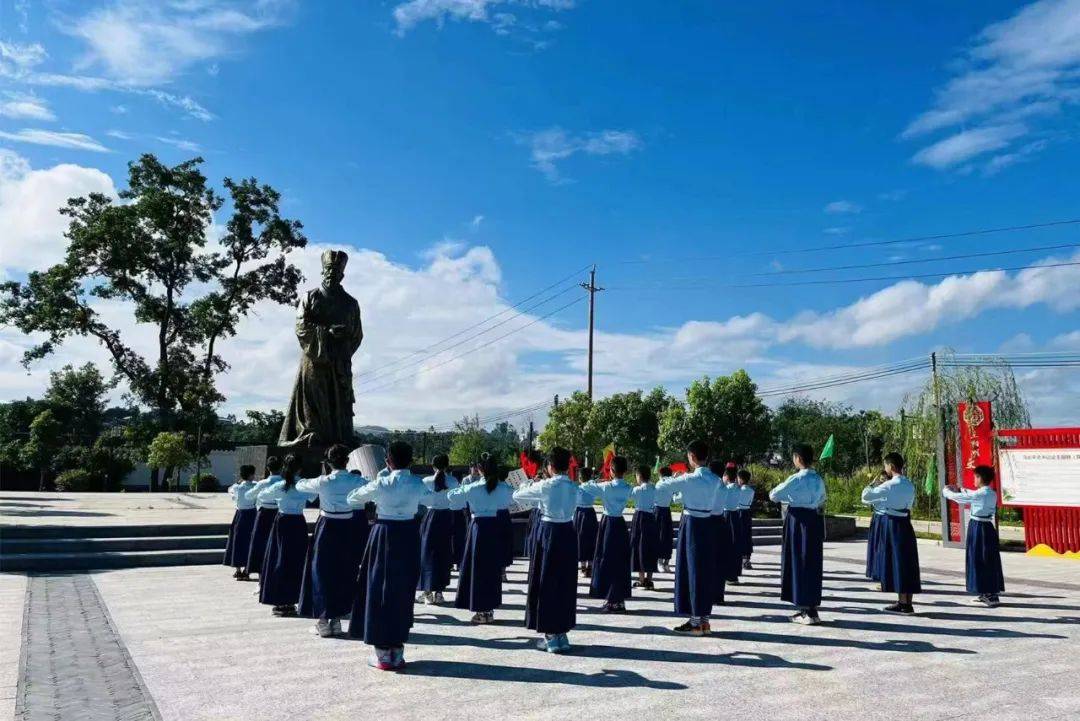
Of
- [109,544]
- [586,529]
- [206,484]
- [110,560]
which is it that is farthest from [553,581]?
[206,484]

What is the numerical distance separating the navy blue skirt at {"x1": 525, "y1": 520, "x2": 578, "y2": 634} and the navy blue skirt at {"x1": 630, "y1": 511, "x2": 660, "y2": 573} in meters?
3.62

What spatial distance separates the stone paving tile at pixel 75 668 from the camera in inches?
174

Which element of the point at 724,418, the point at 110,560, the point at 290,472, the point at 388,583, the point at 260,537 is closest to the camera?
the point at 388,583

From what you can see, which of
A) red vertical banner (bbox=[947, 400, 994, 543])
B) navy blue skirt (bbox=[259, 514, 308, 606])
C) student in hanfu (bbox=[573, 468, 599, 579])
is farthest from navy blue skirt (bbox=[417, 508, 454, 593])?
red vertical banner (bbox=[947, 400, 994, 543])

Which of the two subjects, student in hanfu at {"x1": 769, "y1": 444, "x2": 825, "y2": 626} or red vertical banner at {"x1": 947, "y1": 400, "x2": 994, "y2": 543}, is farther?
red vertical banner at {"x1": 947, "y1": 400, "x2": 994, "y2": 543}

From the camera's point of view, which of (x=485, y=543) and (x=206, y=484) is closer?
(x=485, y=543)

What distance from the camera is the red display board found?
13836 millimetres

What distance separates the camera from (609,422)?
1585 inches

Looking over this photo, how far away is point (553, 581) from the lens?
6.31 meters

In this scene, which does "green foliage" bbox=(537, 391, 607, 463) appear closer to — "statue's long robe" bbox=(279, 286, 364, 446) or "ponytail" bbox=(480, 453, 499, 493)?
"statue's long robe" bbox=(279, 286, 364, 446)

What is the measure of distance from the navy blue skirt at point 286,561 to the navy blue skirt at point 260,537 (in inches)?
56.1

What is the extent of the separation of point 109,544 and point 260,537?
3.46m

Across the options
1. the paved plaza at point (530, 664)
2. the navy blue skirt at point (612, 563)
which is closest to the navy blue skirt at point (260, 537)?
the paved plaza at point (530, 664)

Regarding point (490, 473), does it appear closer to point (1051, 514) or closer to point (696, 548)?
point (696, 548)
